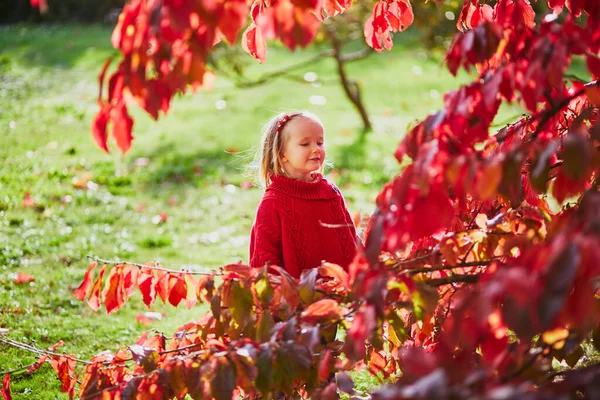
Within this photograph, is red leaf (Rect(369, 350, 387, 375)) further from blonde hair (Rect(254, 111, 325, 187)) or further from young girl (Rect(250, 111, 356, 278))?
blonde hair (Rect(254, 111, 325, 187))

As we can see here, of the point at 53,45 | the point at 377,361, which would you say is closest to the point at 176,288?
the point at 377,361

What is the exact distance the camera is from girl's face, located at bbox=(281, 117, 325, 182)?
10.2 ft

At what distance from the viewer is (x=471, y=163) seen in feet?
4.77

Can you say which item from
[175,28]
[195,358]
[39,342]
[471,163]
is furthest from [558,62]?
[39,342]

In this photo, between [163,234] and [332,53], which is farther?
[332,53]

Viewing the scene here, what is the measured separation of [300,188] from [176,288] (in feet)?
2.68

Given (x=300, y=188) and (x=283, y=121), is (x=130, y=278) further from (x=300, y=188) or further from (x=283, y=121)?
(x=283, y=121)

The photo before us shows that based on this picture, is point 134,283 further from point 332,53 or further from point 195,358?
point 332,53

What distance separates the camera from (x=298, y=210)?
3.05 m

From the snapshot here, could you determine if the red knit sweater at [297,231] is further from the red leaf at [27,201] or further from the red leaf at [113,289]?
the red leaf at [27,201]

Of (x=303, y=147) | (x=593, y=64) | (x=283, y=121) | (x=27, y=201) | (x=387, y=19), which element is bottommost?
(x=27, y=201)

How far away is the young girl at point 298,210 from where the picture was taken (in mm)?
2990

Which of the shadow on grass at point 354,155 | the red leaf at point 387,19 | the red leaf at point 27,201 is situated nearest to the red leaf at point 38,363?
the red leaf at point 387,19

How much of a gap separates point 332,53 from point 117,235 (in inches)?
190
